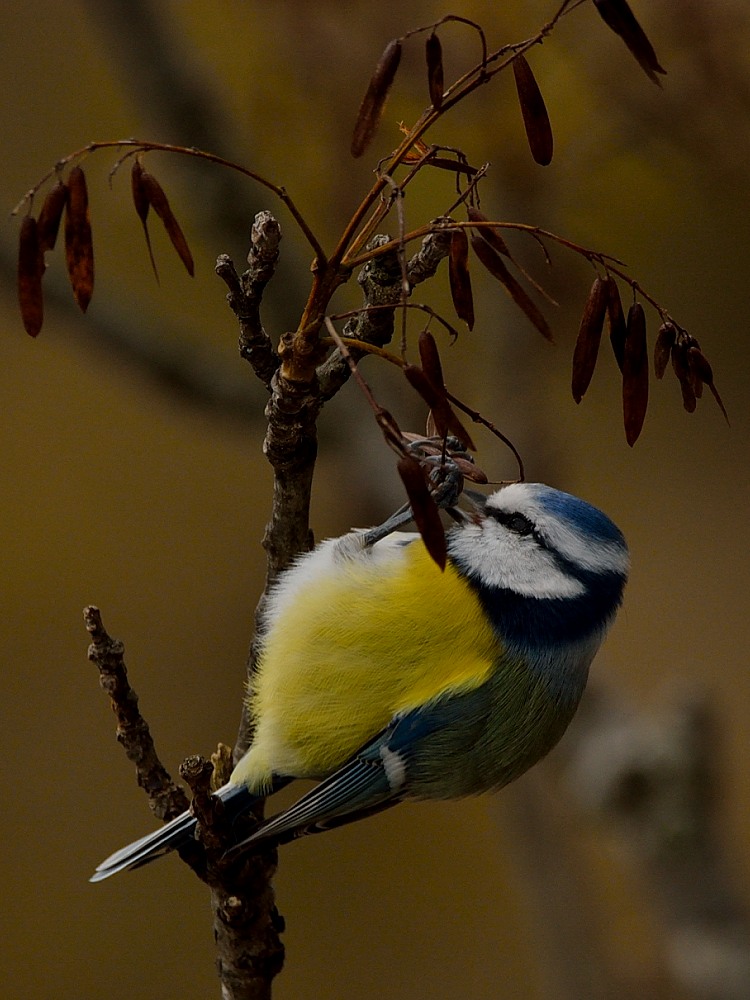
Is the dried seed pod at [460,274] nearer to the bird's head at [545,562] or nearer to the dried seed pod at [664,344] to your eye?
the dried seed pod at [664,344]

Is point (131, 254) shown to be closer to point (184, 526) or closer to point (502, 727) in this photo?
point (184, 526)

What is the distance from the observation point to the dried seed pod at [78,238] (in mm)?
1052

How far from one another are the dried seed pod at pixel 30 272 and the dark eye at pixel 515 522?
0.82 meters

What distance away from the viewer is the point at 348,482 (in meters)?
3.07

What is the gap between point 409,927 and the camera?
12.9 ft

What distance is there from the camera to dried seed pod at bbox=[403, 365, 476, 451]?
0.97 metres

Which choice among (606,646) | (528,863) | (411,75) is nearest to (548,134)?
(411,75)

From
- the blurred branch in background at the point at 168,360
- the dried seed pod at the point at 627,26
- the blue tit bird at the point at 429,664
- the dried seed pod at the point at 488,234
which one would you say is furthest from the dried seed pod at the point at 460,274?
the blurred branch in background at the point at 168,360

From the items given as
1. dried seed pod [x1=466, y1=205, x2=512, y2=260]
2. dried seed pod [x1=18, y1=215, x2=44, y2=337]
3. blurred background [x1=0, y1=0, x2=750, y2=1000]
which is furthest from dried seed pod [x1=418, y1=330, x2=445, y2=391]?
blurred background [x1=0, y1=0, x2=750, y2=1000]

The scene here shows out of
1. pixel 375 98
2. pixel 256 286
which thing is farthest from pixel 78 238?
pixel 375 98

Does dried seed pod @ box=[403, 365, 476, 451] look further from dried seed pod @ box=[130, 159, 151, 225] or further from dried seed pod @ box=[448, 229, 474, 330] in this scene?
dried seed pod @ box=[130, 159, 151, 225]

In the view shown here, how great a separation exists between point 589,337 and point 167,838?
0.82m

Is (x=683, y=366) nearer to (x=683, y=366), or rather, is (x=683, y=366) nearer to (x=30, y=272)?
(x=683, y=366)

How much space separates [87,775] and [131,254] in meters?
1.88
